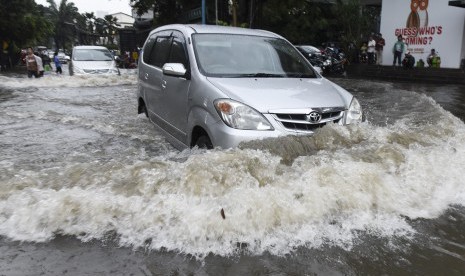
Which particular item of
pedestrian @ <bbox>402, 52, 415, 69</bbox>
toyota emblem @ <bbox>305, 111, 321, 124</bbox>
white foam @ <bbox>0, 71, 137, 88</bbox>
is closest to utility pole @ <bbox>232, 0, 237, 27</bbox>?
white foam @ <bbox>0, 71, 137, 88</bbox>

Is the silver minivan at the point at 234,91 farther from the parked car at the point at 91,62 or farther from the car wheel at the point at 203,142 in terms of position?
the parked car at the point at 91,62

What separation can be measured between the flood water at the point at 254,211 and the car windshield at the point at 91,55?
12.8 m

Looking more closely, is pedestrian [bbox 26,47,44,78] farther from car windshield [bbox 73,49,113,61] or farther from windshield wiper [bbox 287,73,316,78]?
windshield wiper [bbox 287,73,316,78]

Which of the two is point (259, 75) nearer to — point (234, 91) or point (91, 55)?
point (234, 91)

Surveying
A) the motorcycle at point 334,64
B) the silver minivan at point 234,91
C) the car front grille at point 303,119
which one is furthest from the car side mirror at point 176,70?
the motorcycle at point 334,64

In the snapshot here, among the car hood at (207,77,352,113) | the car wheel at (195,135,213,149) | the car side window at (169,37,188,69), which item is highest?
the car side window at (169,37,188,69)

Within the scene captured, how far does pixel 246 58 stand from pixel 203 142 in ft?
4.29

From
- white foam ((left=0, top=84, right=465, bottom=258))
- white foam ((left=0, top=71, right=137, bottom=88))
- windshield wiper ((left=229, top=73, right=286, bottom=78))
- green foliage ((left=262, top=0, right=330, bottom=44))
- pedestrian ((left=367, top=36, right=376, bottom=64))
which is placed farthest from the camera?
green foliage ((left=262, top=0, right=330, bottom=44))

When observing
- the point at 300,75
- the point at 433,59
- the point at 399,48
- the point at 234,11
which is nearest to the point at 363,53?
the point at 399,48

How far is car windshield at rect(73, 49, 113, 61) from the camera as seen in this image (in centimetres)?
1695

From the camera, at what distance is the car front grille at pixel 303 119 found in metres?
4.02

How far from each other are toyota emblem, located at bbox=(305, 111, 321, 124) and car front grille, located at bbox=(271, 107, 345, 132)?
10mm

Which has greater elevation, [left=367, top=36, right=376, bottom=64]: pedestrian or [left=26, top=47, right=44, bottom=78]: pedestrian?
[left=367, top=36, right=376, bottom=64]: pedestrian

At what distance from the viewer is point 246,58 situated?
505 centimetres
